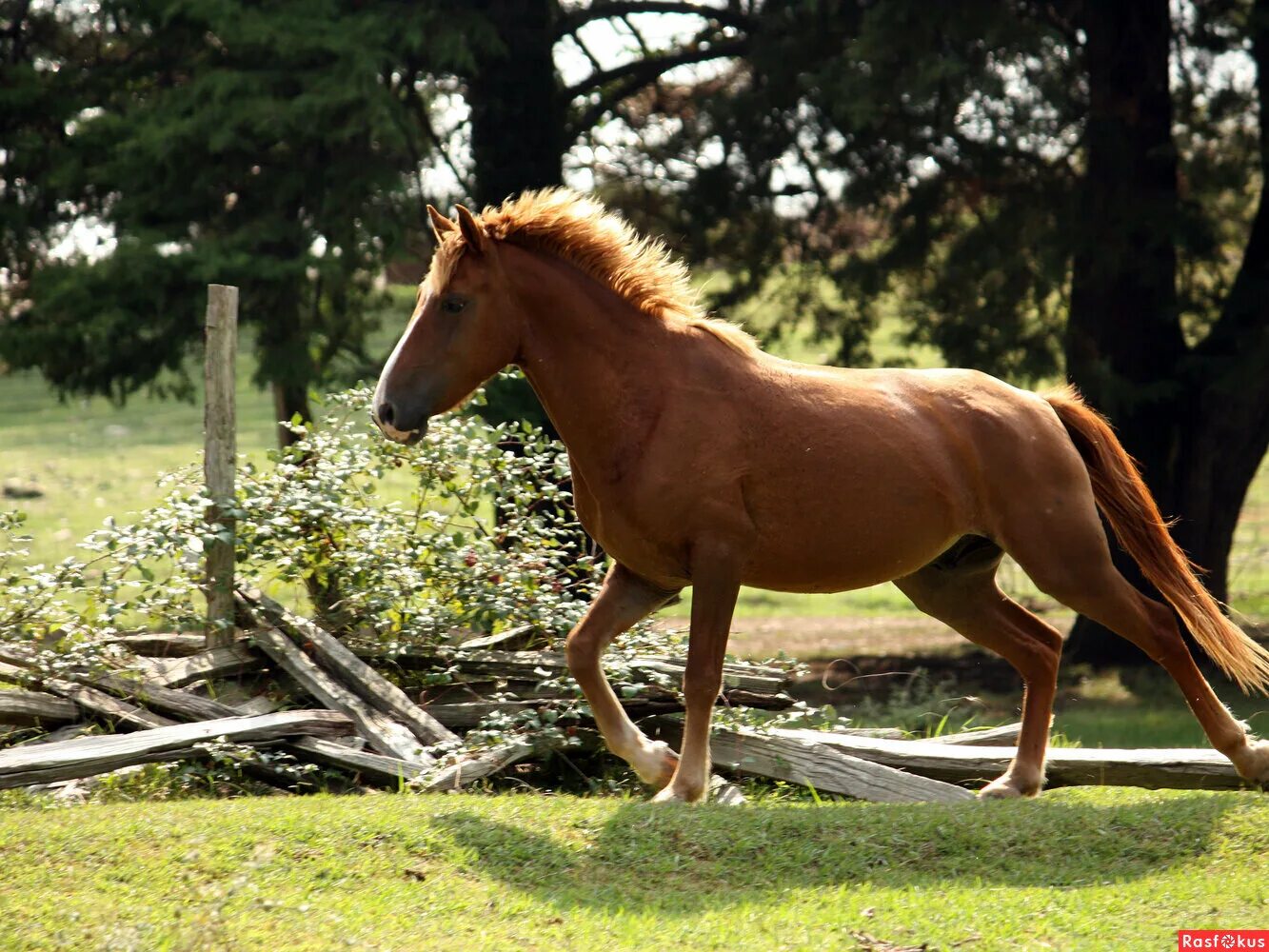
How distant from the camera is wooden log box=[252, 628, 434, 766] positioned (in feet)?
21.7

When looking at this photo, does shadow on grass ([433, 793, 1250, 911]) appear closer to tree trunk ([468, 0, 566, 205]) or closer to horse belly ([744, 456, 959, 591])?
horse belly ([744, 456, 959, 591])

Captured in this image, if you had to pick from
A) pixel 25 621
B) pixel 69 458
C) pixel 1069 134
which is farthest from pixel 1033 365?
pixel 69 458

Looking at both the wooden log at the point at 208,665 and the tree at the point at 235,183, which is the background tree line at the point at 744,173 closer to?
the tree at the point at 235,183

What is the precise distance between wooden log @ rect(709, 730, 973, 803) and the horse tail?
1.38 metres

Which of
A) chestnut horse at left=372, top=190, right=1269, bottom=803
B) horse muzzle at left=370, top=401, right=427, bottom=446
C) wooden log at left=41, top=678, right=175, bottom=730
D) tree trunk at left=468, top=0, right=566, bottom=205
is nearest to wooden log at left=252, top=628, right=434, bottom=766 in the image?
wooden log at left=41, top=678, right=175, bottom=730

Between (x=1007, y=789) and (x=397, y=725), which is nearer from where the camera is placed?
(x=1007, y=789)

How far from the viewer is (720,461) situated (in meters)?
6.06

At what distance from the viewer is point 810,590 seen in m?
6.57

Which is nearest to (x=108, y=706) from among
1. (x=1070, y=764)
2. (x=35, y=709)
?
(x=35, y=709)

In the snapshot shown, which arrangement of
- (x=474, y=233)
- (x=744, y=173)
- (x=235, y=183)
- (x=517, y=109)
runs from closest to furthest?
1. (x=474, y=233)
2. (x=235, y=183)
3. (x=517, y=109)
4. (x=744, y=173)

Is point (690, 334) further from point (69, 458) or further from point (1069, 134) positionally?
point (69, 458)

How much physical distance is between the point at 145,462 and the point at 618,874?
2372 centimetres

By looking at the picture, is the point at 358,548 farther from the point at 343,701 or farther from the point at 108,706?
the point at 108,706

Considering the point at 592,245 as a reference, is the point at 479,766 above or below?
below
